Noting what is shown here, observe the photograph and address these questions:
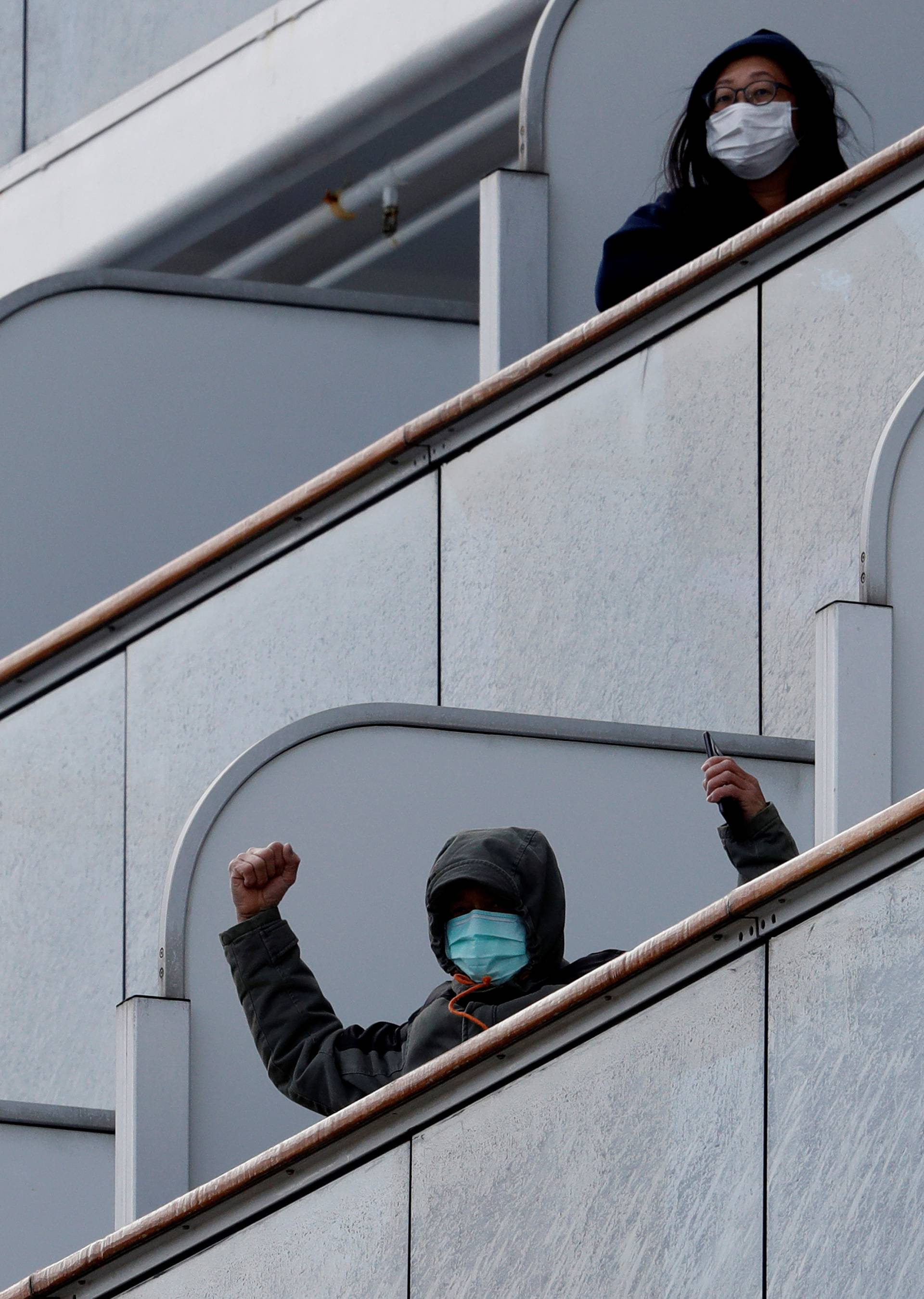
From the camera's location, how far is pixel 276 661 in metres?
4.99

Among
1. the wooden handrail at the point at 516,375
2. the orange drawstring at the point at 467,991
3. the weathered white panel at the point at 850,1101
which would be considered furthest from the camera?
the wooden handrail at the point at 516,375

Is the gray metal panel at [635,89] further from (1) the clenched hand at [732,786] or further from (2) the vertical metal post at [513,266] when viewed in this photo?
(1) the clenched hand at [732,786]

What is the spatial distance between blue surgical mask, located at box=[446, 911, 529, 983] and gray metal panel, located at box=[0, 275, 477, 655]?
2.59m

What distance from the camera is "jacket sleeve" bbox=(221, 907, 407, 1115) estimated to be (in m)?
4.01

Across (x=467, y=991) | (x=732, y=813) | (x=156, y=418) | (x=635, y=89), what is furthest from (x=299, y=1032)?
(x=635, y=89)

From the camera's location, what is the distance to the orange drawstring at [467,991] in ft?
12.5

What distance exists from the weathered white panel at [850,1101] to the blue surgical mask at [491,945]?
81cm

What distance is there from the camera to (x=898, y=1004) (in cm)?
304

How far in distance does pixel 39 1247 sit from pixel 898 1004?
2.09 metres

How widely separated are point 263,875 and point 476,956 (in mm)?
402

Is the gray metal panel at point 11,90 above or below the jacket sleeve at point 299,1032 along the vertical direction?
above

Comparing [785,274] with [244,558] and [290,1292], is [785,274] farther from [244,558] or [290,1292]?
[290,1292]

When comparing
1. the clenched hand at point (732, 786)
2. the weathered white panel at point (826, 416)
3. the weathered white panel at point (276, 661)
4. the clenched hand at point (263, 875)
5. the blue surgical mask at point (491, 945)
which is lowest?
the blue surgical mask at point (491, 945)

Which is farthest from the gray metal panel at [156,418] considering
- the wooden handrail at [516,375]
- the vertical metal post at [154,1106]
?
the vertical metal post at [154,1106]
